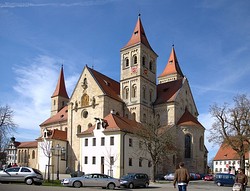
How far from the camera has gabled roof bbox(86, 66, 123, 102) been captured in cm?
5958

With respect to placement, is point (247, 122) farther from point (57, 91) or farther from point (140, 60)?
point (57, 91)

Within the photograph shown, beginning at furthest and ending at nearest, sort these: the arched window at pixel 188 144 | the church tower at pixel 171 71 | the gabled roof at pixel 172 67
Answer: the gabled roof at pixel 172 67 → the church tower at pixel 171 71 → the arched window at pixel 188 144

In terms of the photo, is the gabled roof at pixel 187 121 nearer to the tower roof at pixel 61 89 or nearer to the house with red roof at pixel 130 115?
the house with red roof at pixel 130 115

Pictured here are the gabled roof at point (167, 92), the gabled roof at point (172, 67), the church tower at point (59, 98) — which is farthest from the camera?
the gabled roof at point (172, 67)

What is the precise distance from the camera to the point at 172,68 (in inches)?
3366

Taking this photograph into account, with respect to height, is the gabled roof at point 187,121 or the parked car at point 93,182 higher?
the gabled roof at point 187,121

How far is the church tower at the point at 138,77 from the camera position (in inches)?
2411

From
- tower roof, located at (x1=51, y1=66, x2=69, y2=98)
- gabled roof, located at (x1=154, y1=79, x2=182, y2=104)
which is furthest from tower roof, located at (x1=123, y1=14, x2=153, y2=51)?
tower roof, located at (x1=51, y1=66, x2=69, y2=98)

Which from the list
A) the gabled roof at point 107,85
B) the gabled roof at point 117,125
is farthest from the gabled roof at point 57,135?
the gabled roof at point 107,85

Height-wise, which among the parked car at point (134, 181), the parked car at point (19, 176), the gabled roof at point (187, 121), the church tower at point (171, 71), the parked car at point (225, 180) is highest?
the church tower at point (171, 71)

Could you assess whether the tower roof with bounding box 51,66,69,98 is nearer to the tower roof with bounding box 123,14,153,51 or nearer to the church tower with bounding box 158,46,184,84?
the church tower with bounding box 158,46,184,84

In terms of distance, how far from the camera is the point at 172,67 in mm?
85875

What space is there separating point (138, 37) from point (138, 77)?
894cm

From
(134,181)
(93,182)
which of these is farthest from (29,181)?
(134,181)
